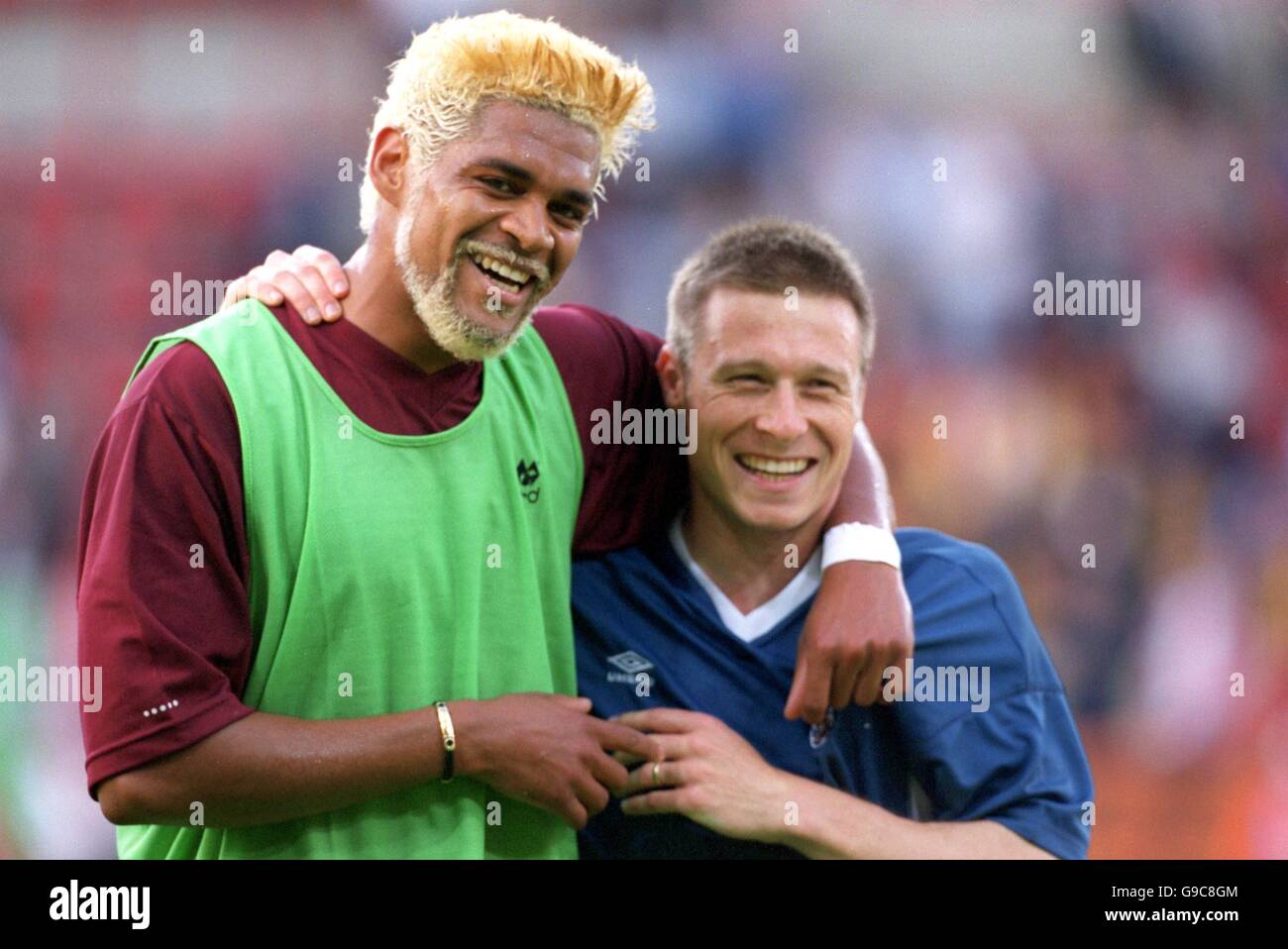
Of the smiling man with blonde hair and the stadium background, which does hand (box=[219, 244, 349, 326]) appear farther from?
the stadium background

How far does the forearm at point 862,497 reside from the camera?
1.73m

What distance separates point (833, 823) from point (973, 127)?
181cm

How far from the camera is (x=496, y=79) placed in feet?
4.85

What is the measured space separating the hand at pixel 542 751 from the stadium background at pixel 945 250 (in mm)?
1316

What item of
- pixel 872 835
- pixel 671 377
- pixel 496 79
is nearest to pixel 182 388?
pixel 496 79

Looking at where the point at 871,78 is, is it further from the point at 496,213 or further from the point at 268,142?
the point at 496,213

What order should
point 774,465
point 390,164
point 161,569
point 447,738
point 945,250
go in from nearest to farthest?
1. point 161,569
2. point 447,738
3. point 390,164
4. point 774,465
5. point 945,250

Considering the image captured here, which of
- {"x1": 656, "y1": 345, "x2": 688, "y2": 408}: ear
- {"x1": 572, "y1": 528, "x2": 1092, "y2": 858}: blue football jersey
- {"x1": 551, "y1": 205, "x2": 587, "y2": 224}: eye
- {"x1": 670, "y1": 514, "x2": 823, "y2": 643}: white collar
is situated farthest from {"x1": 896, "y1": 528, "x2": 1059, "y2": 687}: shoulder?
{"x1": 551, "y1": 205, "x2": 587, "y2": 224}: eye

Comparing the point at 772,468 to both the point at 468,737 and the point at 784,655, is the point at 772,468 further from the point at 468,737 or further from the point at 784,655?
the point at 468,737

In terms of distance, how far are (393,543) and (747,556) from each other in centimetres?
50

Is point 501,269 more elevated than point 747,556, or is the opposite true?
point 501,269

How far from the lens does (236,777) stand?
1.40 meters
